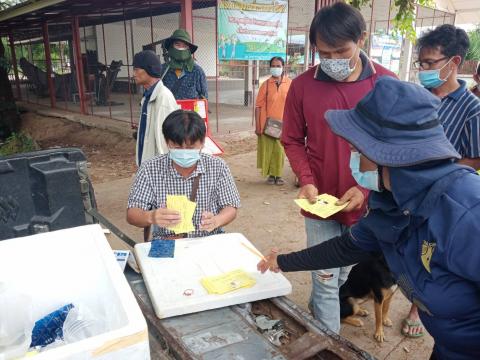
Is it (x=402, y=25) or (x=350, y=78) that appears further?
(x=402, y=25)

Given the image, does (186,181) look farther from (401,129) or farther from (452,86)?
(452,86)

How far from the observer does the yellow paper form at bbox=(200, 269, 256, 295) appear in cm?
141

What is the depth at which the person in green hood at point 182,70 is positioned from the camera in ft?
14.7

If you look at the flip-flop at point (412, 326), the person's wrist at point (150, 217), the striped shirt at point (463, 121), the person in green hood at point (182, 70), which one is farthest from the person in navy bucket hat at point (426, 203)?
the person in green hood at point (182, 70)

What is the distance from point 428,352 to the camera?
2514mm

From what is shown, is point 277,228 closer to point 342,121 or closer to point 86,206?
point 86,206

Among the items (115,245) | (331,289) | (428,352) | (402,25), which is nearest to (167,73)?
(115,245)

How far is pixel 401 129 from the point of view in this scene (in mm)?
975

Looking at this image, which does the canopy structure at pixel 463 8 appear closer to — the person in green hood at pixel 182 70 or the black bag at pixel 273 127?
the black bag at pixel 273 127

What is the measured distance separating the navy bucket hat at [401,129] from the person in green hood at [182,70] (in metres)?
3.78

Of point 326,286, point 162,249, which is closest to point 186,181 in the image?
point 162,249

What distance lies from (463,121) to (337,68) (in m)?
0.81

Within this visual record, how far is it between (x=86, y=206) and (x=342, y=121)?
114cm

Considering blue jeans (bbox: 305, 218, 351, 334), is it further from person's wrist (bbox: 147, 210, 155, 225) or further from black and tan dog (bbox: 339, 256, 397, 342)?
person's wrist (bbox: 147, 210, 155, 225)
